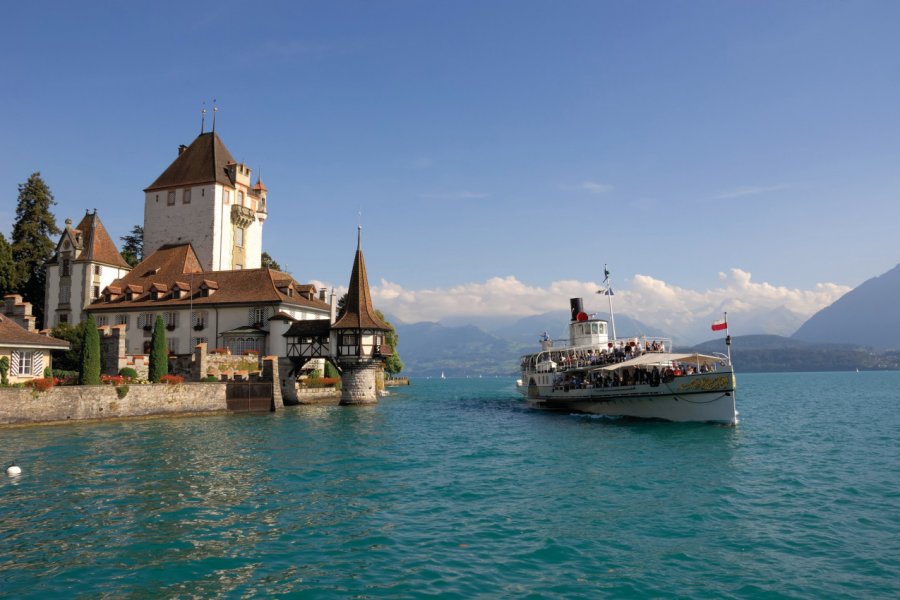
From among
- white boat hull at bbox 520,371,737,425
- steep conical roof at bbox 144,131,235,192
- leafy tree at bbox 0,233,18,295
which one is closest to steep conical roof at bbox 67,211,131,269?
leafy tree at bbox 0,233,18,295

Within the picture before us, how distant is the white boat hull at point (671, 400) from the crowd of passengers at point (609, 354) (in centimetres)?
299

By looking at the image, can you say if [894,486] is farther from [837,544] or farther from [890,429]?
[890,429]

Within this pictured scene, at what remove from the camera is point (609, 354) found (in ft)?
165

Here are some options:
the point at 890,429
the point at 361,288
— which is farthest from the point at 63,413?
the point at 890,429

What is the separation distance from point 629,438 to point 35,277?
70256 mm

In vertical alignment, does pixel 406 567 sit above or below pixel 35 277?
below

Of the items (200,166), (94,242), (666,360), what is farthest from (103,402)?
(200,166)

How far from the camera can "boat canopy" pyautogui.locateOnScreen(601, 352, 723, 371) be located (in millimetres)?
42250

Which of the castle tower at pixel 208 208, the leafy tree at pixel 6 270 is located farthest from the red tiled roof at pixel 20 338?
the castle tower at pixel 208 208

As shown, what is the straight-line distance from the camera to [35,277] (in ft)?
242

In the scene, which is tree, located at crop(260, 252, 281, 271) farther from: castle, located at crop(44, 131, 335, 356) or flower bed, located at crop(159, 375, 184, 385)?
flower bed, located at crop(159, 375, 184, 385)

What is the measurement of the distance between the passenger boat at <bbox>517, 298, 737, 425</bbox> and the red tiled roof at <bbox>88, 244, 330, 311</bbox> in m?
24.7

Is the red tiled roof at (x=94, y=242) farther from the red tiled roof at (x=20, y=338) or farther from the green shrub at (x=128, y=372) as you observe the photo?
the red tiled roof at (x=20, y=338)

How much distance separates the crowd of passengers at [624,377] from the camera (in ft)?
140
